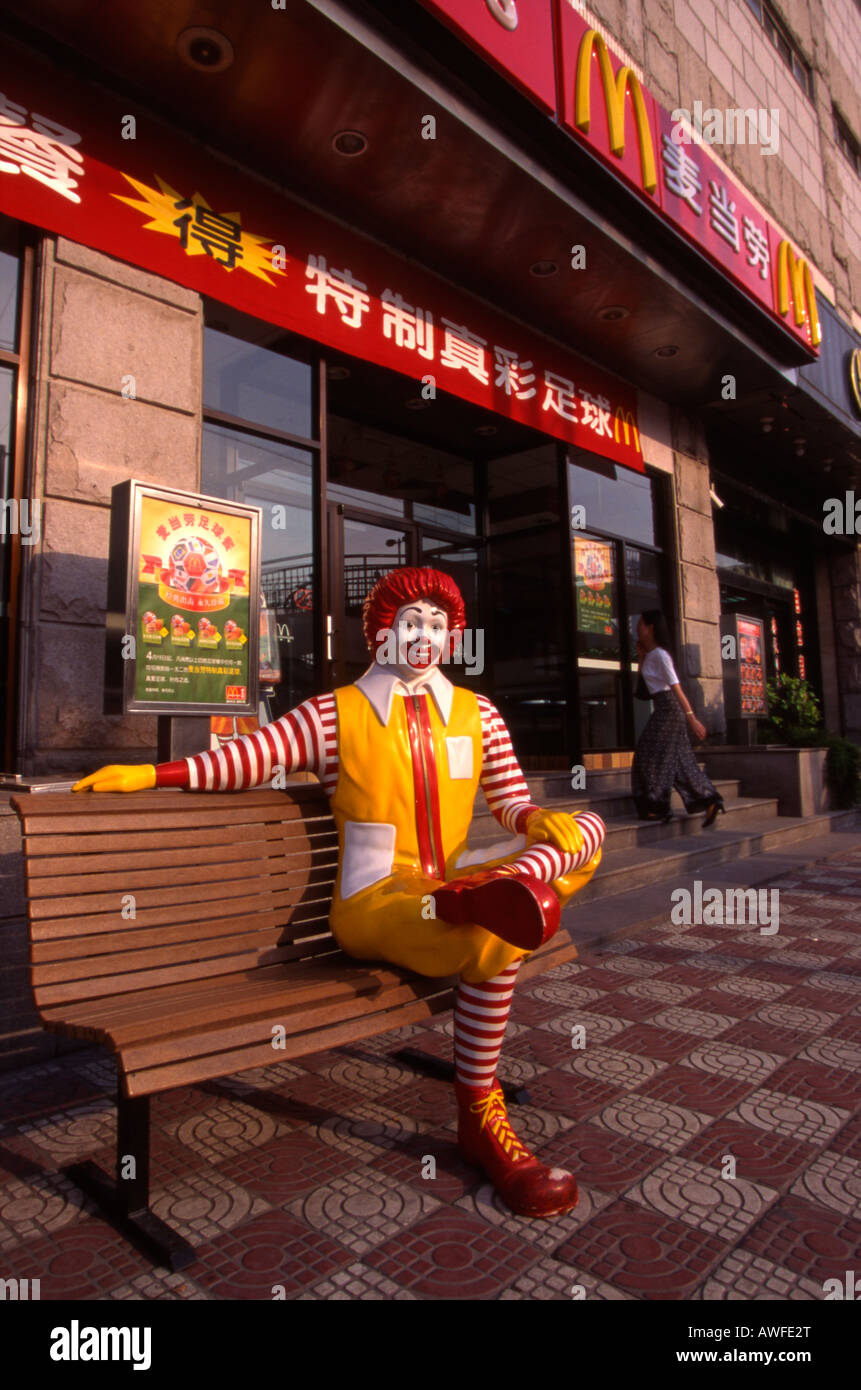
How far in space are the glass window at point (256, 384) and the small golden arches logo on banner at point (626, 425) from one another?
156 inches

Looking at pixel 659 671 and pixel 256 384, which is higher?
pixel 256 384

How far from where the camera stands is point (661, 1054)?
2.99m

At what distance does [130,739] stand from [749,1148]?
12.0 feet

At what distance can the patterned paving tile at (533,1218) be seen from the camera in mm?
1908

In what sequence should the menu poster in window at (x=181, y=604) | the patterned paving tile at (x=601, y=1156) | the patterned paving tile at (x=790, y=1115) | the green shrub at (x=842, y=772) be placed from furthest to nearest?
the green shrub at (x=842, y=772)
the menu poster in window at (x=181, y=604)
the patterned paving tile at (x=790, y=1115)
the patterned paving tile at (x=601, y=1156)

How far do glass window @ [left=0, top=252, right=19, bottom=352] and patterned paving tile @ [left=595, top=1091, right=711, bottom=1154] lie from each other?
188 inches

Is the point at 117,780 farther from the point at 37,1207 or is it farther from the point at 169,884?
the point at 37,1207

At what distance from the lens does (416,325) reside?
6.59 m

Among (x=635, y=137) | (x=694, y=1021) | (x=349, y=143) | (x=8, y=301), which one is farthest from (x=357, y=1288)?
(x=635, y=137)

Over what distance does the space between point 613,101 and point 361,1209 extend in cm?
751

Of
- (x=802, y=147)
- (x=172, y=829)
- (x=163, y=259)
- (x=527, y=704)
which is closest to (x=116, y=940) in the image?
(x=172, y=829)

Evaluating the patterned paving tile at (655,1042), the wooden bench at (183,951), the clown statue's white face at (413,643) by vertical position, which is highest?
the clown statue's white face at (413,643)

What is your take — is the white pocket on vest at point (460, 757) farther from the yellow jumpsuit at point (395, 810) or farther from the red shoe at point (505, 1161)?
the red shoe at point (505, 1161)

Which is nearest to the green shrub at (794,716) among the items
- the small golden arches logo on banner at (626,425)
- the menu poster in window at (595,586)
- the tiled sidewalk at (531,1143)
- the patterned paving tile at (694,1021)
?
the menu poster in window at (595,586)
